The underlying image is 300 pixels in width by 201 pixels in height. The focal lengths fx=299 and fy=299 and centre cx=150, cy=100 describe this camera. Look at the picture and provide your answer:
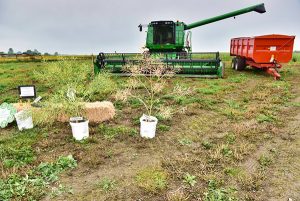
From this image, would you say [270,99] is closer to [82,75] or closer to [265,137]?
[265,137]

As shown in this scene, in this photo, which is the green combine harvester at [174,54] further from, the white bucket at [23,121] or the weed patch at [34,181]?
the weed patch at [34,181]

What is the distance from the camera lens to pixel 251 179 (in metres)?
5.12

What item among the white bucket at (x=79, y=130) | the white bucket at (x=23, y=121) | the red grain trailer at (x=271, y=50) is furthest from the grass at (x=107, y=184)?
the red grain trailer at (x=271, y=50)

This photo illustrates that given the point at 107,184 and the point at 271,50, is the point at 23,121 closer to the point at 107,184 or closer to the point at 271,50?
the point at 107,184

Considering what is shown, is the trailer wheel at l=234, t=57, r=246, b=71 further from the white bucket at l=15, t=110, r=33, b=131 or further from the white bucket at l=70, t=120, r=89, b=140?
the white bucket at l=15, t=110, r=33, b=131

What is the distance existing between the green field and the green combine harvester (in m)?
6.03

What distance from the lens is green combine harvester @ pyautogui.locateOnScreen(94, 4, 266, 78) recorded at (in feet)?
51.7

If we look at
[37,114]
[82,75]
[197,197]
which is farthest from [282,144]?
[37,114]

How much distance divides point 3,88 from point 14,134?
25.4 ft

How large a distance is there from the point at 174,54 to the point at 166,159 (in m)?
12.2

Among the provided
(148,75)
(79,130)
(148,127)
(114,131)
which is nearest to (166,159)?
(148,127)

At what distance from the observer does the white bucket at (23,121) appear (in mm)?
7523

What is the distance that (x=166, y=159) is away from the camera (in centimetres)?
593

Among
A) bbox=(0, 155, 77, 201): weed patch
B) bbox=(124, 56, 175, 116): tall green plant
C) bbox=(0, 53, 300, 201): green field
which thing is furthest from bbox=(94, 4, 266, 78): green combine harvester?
bbox=(0, 155, 77, 201): weed patch
